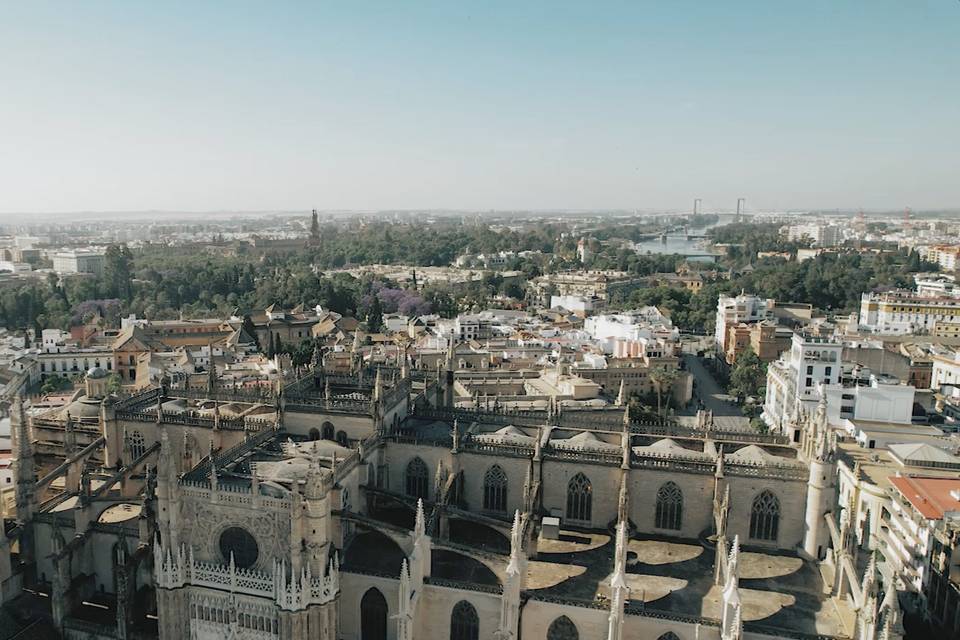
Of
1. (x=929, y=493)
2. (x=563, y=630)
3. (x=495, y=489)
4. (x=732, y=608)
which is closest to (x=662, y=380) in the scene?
(x=929, y=493)

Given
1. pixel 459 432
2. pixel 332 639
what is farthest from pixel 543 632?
pixel 459 432

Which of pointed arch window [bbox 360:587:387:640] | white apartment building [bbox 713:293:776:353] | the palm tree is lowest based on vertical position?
the palm tree

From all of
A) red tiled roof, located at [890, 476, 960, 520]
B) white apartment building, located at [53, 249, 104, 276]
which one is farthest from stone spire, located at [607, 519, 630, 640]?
white apartment building, located at [53, 249, 104, 276]

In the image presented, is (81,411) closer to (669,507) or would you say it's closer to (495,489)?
(495,489)

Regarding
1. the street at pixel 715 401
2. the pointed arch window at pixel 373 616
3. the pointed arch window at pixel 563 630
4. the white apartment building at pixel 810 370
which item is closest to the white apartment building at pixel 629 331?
the street at pixel 715 401

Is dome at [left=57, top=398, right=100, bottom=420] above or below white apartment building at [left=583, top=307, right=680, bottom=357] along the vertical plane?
above

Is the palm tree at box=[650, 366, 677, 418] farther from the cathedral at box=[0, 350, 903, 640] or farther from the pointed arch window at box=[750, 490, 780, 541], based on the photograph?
the pointed arch window at box=[750, 490, 780, 541]

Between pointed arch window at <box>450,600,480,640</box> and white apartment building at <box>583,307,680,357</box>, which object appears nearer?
pointed arch window at <box>450,600,480,640</box>
